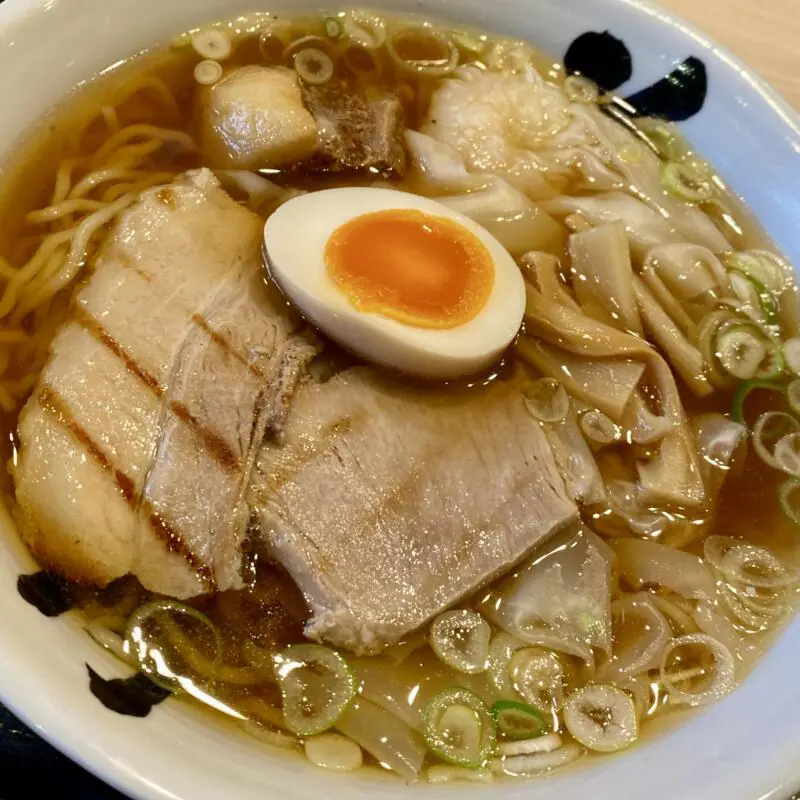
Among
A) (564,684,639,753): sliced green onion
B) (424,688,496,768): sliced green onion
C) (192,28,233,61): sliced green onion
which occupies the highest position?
(192,28,233,61): sliced green onion

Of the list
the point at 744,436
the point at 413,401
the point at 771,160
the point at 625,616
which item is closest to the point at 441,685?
the point at 625,616

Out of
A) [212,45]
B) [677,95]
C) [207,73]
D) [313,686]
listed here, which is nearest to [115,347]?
[313,686]

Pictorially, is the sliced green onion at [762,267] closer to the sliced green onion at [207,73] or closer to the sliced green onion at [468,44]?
the sliced green onion at [468,44]

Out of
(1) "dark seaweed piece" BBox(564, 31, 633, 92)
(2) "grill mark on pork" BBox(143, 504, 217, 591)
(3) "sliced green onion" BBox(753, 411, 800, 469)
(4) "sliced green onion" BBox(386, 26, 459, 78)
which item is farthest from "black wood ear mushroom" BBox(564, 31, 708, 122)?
(2) "grill mark on pork" BBox(143, 504, 217, 591)

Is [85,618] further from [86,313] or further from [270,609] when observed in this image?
[86,313]

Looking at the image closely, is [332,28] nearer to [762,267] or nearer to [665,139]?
[665,139]

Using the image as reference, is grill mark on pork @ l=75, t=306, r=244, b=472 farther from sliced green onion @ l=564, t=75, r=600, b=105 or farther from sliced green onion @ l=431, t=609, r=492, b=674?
sliced green onion @ l=564, t=75, r=600, b=105

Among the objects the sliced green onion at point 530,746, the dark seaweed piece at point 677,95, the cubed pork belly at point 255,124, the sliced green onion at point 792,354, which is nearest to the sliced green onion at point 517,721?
the sliced green onion at point 530,746
